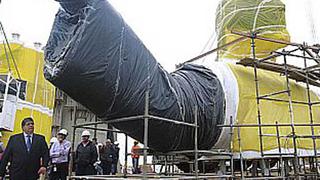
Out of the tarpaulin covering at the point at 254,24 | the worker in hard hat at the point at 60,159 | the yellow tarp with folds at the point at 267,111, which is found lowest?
the worker in hard hat at the point at 60,159

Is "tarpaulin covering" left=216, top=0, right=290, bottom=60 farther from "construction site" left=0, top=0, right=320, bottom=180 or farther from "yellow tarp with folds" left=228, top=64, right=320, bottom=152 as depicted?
"yellow tarp with folds" left=228, top=64, right=320, bottom=152

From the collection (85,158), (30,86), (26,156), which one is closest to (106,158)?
(85,158)

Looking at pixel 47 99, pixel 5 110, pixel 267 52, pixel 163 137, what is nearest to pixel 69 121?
pixel 47 99

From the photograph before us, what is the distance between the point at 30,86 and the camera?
17922mm

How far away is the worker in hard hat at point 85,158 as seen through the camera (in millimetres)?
7184

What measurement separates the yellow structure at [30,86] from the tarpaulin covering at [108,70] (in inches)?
511

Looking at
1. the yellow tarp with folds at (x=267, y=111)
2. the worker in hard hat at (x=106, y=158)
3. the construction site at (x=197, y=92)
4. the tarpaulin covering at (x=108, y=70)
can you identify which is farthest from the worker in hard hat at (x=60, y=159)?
the yellow tarp with folds at (x=267, y=111)

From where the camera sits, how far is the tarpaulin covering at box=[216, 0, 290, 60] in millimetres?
8109

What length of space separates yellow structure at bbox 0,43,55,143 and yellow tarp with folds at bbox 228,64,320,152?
12.2m

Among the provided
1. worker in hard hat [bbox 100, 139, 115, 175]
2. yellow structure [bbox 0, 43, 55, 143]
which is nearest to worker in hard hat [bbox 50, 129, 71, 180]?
worker in hard hat [bbox 100, 139, 115, 175]

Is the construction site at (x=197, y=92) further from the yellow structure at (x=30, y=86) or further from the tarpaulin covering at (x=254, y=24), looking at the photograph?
the yellow structure at (x=30, y=86)

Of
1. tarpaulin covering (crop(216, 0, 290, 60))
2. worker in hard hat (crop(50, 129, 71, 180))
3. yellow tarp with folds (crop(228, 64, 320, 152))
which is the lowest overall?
worker in hard hat (crop(50, 129, 71, 180))

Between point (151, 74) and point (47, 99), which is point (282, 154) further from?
point (47, 99)

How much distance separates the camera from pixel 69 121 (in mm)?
25438
